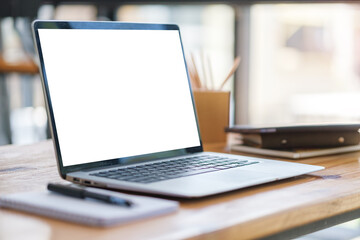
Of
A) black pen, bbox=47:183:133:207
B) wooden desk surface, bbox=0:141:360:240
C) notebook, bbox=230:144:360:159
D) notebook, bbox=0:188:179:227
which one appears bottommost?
notebook, bbox=230:144:360:159

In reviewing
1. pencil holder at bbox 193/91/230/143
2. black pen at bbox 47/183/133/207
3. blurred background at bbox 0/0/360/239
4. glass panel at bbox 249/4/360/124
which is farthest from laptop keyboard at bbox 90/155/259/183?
glass panel at bbox 249/4/360/124

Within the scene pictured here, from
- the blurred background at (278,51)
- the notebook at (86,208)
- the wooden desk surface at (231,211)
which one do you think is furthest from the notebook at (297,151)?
the blurred background at (278,51)

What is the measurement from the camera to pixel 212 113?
1.38 m

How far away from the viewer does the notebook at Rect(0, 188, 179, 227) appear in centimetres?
61

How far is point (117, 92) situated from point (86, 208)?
349 mm

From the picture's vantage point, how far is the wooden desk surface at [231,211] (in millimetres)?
592

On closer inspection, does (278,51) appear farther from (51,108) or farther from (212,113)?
(51,108)

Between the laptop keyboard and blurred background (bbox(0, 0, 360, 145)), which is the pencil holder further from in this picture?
blurred background (bbox(0, 0, 360, 145))

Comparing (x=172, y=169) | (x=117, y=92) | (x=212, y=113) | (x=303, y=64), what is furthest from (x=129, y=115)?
(x=303, y=64)

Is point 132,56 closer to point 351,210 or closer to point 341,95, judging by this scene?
point 351,210

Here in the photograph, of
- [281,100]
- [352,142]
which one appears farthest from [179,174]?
[281,100]

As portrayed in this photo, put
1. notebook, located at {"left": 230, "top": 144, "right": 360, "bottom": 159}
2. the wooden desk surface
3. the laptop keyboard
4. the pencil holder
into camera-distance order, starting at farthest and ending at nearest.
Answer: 1. the pencil holder
2. notebook, located at {"left": 230, "top": 144, "right": 360, "bottom": 159}
3. the laptop keyboard
4. the wooden desk surface

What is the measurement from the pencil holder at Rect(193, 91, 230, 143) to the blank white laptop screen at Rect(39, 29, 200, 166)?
271 millimetres

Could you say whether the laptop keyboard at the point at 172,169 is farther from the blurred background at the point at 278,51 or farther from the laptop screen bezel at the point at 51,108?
the blurred background at the point at 278,51
